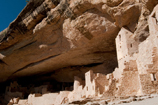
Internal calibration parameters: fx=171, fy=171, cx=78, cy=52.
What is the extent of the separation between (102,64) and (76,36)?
200 inches

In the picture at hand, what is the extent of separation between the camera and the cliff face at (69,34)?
1183 centimetres

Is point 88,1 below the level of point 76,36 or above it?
above

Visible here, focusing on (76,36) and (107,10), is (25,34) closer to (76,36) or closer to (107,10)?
(76,36)

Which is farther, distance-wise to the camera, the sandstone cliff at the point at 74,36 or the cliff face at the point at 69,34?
the cliff face at the point at 69,34

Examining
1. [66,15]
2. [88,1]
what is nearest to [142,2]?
[88,1]

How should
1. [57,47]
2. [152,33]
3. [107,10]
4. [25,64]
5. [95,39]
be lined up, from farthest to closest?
1. [25,64]
2. [57,47]
3. [95,39]
4. [107,10]
5. [152,33]

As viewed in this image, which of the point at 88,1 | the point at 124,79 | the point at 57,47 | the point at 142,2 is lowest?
the point at 124,79

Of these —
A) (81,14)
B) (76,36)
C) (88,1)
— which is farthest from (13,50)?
(88,1)

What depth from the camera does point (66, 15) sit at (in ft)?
45.0

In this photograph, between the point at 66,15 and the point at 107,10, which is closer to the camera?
the point at 107,10

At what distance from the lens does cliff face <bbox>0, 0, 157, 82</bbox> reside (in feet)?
38.8

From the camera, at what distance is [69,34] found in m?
14.5

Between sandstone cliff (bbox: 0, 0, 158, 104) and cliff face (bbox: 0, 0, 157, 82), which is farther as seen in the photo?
cliff face (bbox: 0, 0, 157, 82)

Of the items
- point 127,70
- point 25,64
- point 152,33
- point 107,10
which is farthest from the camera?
point 25,64
